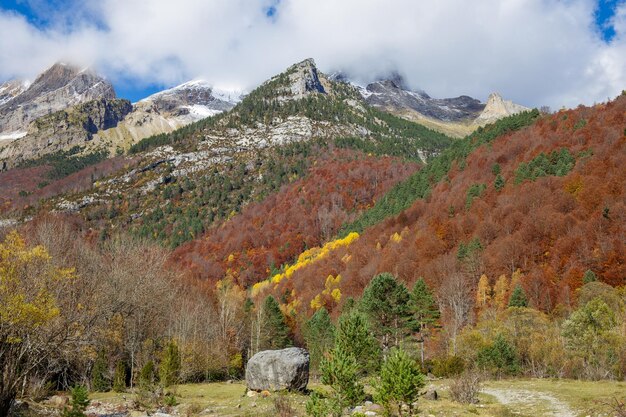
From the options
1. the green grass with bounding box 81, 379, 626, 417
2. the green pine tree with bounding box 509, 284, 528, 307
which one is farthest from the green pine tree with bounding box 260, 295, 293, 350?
the green grass with bounding box 81, 379, 626, 417

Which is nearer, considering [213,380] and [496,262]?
[213,380]

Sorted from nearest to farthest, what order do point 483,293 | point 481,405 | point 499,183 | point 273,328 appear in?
point 481,405 → point 483,293 → point 273,328 → point 499,183

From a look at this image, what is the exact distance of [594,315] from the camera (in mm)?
33750

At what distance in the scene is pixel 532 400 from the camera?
21.6 metres

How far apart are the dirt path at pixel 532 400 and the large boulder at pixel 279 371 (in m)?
10.9

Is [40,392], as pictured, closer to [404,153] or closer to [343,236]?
[343,236]

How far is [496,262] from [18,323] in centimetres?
6937

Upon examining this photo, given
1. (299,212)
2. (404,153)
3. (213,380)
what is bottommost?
(213,380)

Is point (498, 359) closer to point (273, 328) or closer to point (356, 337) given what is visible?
point (356, 337)

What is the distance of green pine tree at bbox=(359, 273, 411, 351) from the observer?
42.8 meters

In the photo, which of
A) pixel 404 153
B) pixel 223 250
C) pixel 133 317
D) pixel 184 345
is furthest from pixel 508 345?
pixel 404 153

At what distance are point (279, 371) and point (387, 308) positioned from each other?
20654 millimetres

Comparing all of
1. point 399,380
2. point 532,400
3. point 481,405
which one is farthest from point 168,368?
point 532,400

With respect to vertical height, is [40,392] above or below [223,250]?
below
